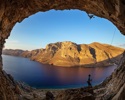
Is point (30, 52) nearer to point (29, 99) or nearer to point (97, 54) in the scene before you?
point (97, 54)

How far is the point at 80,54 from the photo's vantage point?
5922cm

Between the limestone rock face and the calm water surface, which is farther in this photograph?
the limestone rock face

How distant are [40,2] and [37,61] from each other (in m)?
53.7

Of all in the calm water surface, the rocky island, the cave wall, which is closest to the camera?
the cave wall

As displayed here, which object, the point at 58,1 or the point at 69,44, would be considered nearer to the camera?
the point at 58,1

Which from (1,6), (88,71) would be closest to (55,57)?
(88,71)

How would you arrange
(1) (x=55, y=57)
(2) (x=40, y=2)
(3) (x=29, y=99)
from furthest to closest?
1. (1) (x=55, y=57)
2. (3) (x=29, y=99)
3. (2) (x=40, y=2)

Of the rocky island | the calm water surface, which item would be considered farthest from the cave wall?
the rocky island

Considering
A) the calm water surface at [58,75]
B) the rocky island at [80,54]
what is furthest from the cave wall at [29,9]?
the rocky island at [80,54]

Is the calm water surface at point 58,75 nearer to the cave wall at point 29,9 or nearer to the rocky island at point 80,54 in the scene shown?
the rocky island at point 80,54

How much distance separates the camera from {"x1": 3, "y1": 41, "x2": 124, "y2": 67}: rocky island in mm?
53094

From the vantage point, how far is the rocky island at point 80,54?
5309cm

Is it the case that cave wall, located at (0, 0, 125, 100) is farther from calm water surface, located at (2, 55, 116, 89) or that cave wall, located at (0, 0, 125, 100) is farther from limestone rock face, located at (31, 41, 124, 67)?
limestone rock face, located at (31, 41, 124, 67)

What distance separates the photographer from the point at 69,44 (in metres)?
64.1
